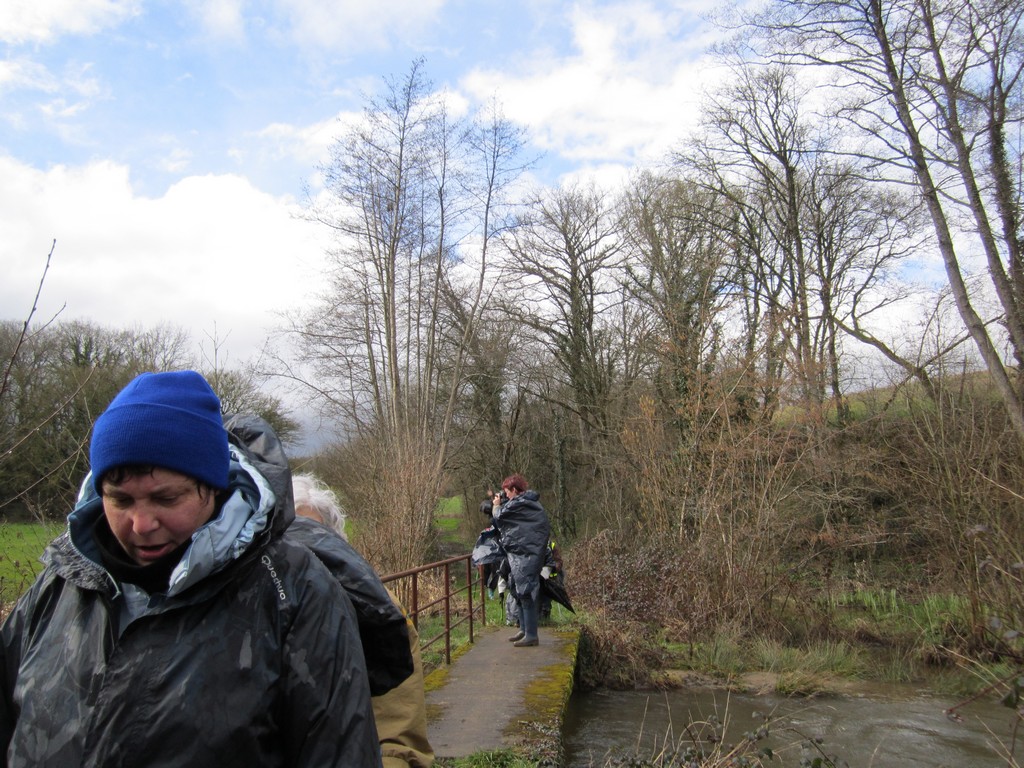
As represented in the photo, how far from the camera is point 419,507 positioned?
43.9 ft

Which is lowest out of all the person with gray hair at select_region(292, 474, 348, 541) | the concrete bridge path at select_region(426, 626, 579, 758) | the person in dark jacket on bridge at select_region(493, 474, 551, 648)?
the concrete bridge path at select_region(426, 626, 579, 758)

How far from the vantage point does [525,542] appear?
313 inches

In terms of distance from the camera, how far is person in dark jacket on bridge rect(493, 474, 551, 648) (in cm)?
790

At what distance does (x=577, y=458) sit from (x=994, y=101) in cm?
1412

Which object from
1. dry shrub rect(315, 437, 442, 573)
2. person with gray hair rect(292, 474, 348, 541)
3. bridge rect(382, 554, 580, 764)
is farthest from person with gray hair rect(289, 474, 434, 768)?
dry shrub rect(315, 437, 442, 573)

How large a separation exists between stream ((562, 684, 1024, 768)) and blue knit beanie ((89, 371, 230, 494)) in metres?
5.29

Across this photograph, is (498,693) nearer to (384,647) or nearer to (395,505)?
(384,647)

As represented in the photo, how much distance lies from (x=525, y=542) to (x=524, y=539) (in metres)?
0.03

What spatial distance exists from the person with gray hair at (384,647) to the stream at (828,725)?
14.8 feet

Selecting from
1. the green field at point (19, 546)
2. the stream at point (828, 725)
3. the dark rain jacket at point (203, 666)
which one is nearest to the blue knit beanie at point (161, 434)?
the dark rain jacket at point (203, 666)

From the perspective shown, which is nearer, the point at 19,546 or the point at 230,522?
the point at 230,522

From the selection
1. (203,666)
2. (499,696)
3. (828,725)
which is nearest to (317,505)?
(203,666)

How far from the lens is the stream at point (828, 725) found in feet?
21.7

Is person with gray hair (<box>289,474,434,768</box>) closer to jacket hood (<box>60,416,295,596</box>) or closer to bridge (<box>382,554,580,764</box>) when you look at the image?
jacket hood (<box>60,416,295,596</box>)
